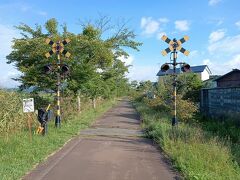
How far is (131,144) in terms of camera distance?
38.4ft

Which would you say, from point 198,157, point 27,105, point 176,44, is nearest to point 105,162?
point 198,157

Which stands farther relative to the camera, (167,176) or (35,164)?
(35,164)

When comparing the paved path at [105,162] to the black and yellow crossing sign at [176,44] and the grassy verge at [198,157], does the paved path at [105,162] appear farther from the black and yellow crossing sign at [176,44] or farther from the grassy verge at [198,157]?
the black and yellow crossing sign at [176,44]

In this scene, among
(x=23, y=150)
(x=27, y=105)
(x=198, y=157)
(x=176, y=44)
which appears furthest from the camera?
(x=176, y=44)

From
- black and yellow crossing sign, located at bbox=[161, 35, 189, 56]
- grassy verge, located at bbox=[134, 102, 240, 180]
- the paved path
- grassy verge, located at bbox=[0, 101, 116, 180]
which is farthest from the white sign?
black and yellow crossing sign, located at bbox=[161, 35, 189, 56]

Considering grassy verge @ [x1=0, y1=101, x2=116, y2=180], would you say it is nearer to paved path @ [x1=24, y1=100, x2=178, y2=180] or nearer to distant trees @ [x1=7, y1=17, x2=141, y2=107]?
paved path @ [x1=24, y1=100, x2=178, y2=180]

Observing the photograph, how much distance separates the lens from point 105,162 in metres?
8.61

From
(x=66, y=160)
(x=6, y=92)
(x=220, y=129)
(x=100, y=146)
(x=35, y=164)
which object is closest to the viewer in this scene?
(x=35, y=164)

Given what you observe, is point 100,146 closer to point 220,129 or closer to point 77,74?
point 220,129

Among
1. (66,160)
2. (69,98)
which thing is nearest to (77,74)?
(69,98)

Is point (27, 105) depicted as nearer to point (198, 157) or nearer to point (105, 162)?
point (105, 162)

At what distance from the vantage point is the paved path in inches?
286

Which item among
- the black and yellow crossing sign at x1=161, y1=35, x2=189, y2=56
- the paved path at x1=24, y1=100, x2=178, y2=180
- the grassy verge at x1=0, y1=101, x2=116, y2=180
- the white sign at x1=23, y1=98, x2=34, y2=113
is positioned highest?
the black and yellow crossing sign at x1=161, y1=35, x2=189, y2=56

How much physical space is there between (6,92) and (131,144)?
5693mm
